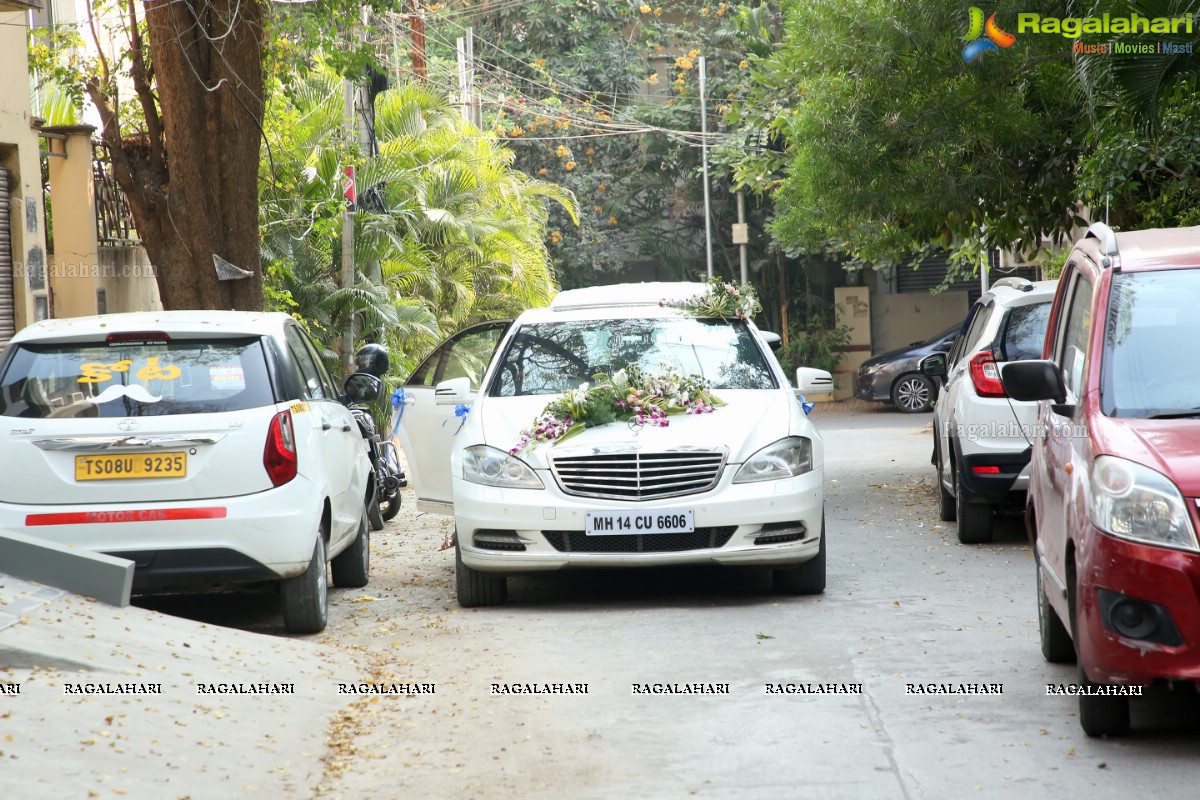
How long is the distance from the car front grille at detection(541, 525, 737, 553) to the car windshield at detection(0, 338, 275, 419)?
1.77m

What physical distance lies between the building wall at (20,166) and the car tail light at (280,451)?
6910mm

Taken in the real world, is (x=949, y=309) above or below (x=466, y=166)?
below

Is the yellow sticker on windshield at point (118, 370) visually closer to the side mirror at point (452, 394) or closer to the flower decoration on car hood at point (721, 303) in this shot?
the side mirror at point (452, 394)

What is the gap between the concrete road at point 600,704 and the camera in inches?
189

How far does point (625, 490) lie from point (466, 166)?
17369 millimetres

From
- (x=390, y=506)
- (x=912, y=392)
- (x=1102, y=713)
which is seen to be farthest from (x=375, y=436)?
(x=912, y=392)

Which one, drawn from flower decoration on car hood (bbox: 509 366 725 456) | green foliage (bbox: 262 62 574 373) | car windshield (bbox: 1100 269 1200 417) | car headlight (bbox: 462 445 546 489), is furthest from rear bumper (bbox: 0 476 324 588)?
green foliage (bbox: 262 62 574 373)

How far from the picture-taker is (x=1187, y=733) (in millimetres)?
5145

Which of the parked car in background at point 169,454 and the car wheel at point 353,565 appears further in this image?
the car wheel at point 353,565

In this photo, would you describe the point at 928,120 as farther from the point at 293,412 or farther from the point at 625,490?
the point at 293,412

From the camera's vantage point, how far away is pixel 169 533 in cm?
708

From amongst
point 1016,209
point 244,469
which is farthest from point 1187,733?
point 1016,209

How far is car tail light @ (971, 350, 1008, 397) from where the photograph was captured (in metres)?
10.2

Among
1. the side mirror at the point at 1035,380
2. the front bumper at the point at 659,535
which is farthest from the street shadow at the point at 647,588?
the side mirror at the point at 1035,380
